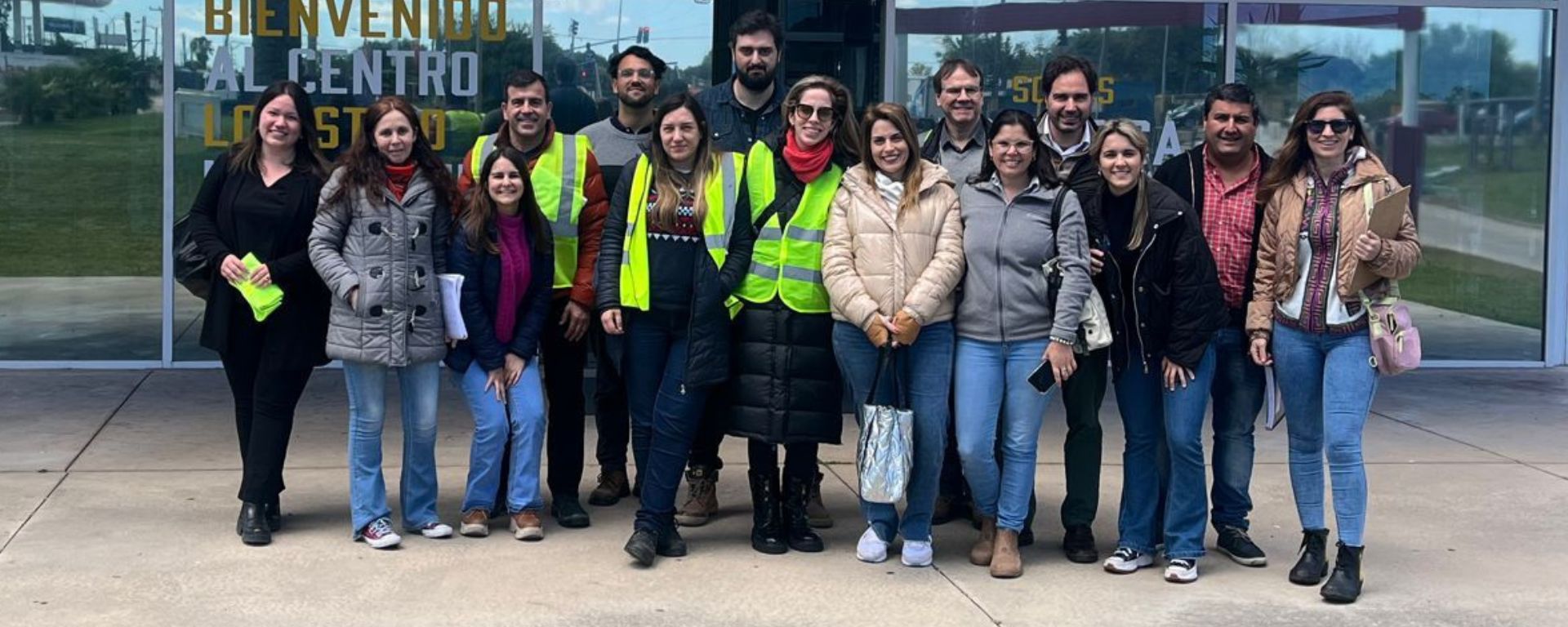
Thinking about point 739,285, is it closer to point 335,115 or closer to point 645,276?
point 645,276

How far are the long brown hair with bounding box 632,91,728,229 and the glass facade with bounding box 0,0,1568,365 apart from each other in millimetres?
3725

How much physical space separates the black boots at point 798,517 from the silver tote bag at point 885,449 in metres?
0.39

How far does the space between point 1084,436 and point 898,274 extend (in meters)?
0.85

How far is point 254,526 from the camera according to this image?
6.17 meters

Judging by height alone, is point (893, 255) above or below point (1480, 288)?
above

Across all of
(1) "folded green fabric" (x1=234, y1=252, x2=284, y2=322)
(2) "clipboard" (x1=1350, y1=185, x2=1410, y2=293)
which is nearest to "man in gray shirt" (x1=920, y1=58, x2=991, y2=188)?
(2) "clipboard" (x1=1350, y1=185, x2=1410, y2=293)

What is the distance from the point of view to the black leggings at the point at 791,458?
243 inches

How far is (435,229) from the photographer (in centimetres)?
614

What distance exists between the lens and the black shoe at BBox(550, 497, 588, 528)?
21.4 ft

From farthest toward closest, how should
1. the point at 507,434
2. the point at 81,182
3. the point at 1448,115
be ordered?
the point at 1448,115 < the point at 81,182 < the point at 507,434

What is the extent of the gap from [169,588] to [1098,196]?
302 cm

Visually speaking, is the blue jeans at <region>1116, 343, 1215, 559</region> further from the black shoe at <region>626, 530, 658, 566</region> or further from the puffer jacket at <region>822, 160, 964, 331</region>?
the black shoe at <region>626, 530, 658, 566</region>

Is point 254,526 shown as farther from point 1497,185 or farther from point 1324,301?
point 1497,185

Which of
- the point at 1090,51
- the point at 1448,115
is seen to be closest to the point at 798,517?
the point at 1090,51
